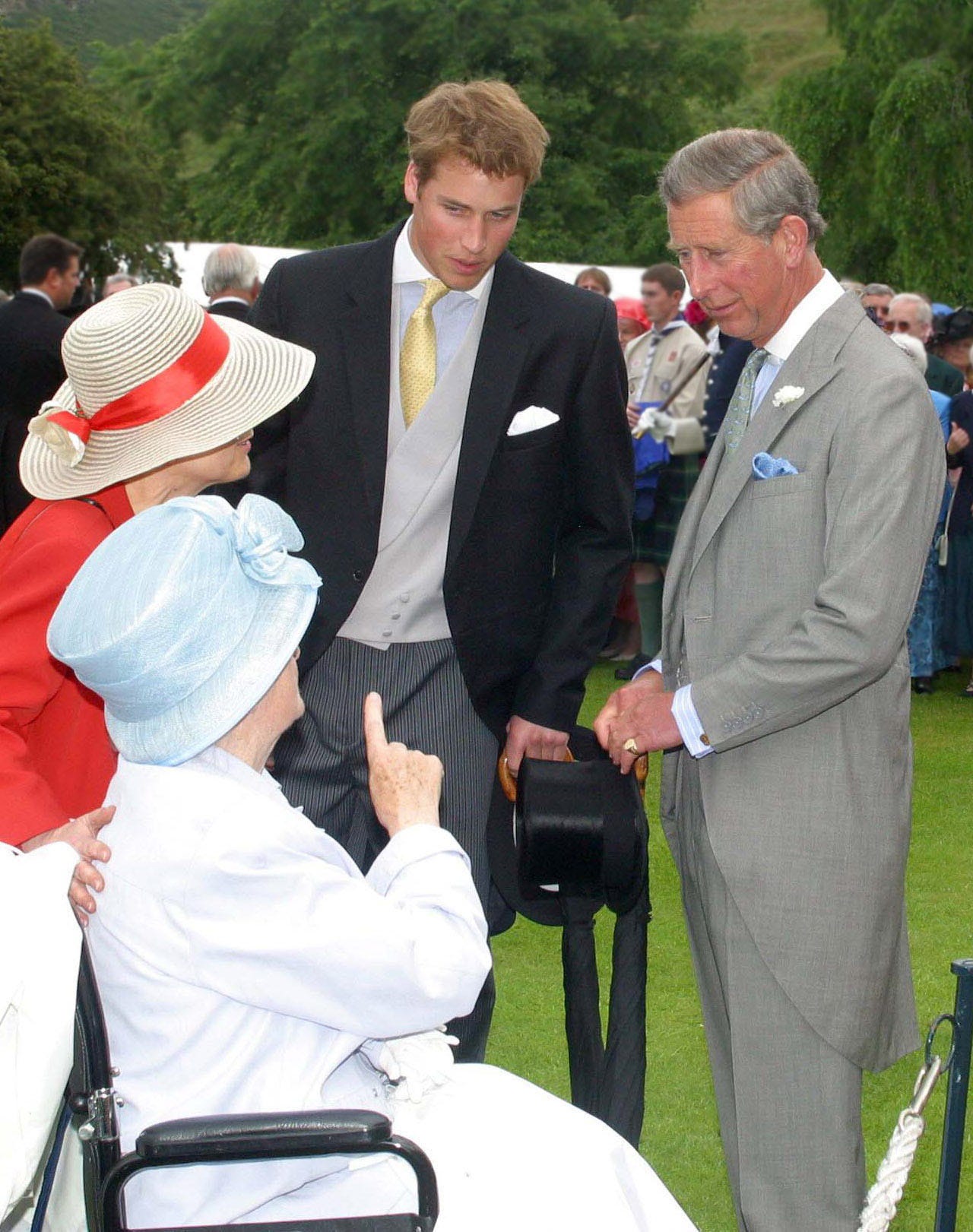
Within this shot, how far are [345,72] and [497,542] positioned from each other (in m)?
40.5

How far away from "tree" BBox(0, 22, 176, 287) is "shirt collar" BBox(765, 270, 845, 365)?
20.6 meters

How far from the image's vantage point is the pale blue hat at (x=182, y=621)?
6.55ft

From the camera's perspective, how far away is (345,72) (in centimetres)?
4134

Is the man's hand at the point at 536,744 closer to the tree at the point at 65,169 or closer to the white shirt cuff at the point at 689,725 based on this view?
the white shirt cuff at the point at 689,725

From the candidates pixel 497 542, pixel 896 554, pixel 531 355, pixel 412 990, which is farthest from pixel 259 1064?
pixel 531 355

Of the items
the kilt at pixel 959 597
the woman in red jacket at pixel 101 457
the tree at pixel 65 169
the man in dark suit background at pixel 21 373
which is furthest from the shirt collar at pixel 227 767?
the tree at pixel 65 169

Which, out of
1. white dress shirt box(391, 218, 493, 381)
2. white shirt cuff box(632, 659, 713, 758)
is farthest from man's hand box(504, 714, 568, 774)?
white dress shirt box(391, 218, 493, 381)

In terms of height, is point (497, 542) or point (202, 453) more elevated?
point (202, 453)

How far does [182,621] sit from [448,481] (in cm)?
146

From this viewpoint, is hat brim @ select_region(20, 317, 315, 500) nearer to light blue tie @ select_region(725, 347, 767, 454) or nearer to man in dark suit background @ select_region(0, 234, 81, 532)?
light blue tie @ select_region(725, 347, 767, 454)

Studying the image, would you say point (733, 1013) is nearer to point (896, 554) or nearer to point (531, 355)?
point (896, 554)

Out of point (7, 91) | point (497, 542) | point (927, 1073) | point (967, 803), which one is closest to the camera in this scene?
point (927, 1073)

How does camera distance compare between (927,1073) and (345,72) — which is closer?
(927,1073)

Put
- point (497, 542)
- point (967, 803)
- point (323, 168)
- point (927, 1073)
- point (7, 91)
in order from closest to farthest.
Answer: point (927, 1073), point (497, 542), point (967, 803), point (7, 91), point (323, 168)
